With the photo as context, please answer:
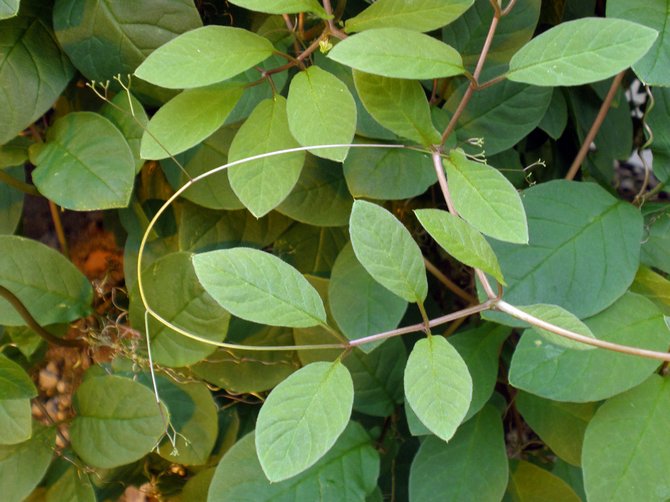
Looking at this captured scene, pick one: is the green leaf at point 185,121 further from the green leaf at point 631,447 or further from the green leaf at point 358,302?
the green leaf at point 631,447

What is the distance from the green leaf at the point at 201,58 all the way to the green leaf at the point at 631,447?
350 millimetres

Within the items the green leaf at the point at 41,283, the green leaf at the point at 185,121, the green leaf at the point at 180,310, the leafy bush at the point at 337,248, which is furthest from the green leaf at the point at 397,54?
the green leaf at the point at 41,283

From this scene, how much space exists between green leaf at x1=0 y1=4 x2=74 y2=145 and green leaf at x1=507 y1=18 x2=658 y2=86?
1.13 feet

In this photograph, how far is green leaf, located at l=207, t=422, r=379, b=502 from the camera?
0.56 metres

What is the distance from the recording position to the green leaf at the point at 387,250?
40 centimetres

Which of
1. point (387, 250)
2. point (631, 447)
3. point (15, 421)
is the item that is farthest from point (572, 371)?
point (15, 421)

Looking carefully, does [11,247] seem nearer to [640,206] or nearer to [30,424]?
[30,424]

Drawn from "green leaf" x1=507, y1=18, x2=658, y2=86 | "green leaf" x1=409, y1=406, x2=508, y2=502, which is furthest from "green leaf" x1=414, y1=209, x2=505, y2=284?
"green leaf" x1=409, y1=406, x2=508, y2=502

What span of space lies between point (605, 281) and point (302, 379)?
0.24m

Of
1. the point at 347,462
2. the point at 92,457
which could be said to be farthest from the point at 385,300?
the point at 92,457

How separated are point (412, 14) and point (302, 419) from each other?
0.27 meters

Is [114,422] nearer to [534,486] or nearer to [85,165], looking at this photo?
[85,165]

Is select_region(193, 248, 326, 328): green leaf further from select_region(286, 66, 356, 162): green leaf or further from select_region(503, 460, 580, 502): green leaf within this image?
select_region(503, 460, 580, 502): green leaf

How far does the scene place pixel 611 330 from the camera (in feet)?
1.69
